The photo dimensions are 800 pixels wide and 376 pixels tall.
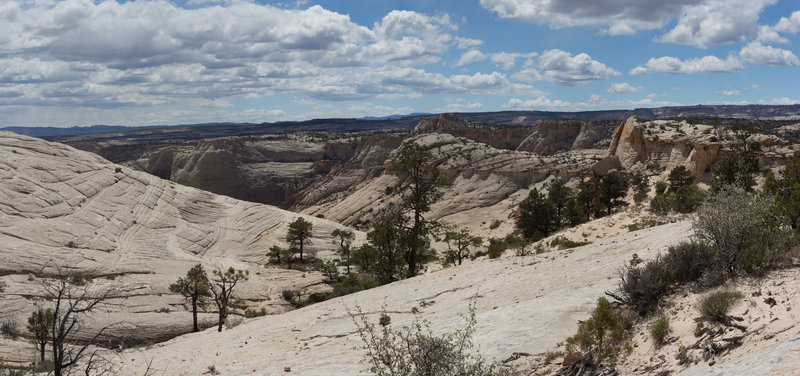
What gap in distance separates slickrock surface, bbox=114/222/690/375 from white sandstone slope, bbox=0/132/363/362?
5.94 metres

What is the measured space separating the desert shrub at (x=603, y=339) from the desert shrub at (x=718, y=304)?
1.22 metres

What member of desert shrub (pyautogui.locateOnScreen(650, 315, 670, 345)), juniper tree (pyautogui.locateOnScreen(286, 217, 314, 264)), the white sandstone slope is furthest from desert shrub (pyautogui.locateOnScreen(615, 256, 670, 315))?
juniper tree (pyautogui.locateOnScreen(286, 217, 314, 264))

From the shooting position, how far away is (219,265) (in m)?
33.7

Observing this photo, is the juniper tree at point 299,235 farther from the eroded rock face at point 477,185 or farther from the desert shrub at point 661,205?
the desert shrub at point 661,205

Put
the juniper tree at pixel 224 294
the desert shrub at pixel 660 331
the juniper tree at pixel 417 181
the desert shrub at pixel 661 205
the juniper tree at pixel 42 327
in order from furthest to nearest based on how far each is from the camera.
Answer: the desert shrub at pixel 661 205
the juniper tree at pixel 417 181
the juniper tree at pixel 224 294
the juniper tree at pixel 42 327
the desert shrub at pixel 660 331

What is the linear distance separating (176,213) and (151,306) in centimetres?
2219

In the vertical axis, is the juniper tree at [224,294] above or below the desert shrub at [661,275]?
below

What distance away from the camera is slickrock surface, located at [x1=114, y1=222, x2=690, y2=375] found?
8664 mm

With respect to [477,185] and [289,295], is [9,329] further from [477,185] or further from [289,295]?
[477,185]

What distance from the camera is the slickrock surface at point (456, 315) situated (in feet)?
28.4

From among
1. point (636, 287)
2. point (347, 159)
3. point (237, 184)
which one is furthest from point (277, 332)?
point (347, 159)

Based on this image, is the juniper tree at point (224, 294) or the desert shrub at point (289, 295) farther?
the desert shrub at point (289, 295)

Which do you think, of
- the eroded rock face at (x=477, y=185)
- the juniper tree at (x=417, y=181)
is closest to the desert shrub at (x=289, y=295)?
the juniper tree at (x=417, y=181)

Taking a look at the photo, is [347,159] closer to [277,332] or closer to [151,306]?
[151,306]
